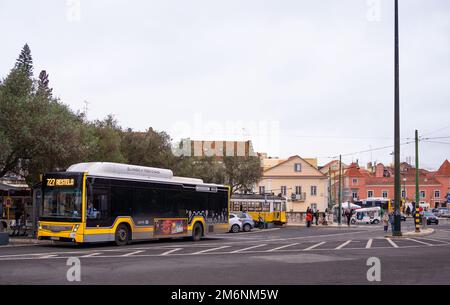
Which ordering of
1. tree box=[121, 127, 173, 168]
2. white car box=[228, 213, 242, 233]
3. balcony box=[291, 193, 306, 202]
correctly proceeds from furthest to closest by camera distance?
balcony box=[291, 193, 306, 202] < tree box=[121, 127, 173, 168] < white car box=[228, 213, 242, 233]

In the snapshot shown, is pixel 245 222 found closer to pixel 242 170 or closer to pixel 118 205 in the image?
pixel 118 205

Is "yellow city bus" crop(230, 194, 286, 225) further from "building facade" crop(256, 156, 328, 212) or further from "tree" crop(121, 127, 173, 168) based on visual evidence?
"building facade" crop(256, 156, 328, 212)

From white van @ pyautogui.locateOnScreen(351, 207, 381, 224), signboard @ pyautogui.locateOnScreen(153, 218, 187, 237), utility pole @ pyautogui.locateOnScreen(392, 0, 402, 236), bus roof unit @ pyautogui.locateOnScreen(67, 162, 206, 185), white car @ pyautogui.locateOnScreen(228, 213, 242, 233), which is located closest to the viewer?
bus roof unit @ pyautogui.locateOnScreen(67, 162, 206, 185)

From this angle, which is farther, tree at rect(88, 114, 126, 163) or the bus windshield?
tree at rect(88, 114, 126, 163)

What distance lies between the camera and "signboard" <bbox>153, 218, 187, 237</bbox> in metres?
26.6

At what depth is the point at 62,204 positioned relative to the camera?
2292 centimetres

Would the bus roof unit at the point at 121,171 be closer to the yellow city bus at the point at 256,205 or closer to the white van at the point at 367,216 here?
the yellow city bus at the point at 256,205

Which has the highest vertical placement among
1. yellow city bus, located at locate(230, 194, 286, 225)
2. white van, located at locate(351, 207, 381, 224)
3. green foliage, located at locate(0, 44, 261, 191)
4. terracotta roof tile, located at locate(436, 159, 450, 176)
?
terracotta roof tile, located at locate(436, 159, 450, 176)

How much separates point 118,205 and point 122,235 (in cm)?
135

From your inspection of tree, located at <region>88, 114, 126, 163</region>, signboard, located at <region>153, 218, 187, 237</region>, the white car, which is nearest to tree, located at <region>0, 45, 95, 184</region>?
signboard, located at <region>153, 218, 187, 237</region>

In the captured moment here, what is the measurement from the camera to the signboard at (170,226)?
26644 mm

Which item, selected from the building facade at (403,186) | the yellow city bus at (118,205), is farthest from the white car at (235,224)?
the building facade at (403,186)

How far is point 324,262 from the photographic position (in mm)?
16828
